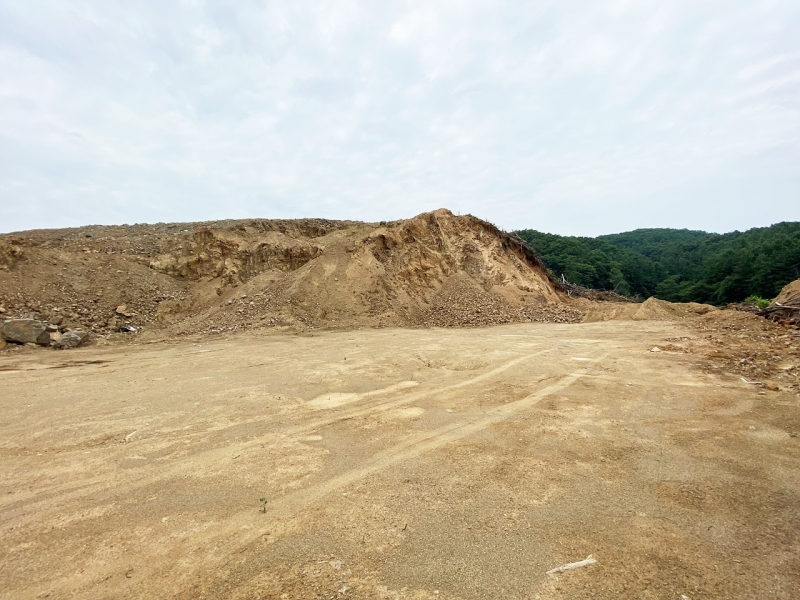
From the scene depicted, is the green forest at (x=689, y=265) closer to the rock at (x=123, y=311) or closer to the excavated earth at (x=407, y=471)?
the excavated earth at (x=407, y=471)

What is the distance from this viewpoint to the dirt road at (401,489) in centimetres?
231

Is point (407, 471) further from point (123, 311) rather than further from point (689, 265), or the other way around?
point (689, 265)

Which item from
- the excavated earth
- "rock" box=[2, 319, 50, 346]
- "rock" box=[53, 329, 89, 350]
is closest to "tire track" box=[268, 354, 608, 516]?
the excavated earth

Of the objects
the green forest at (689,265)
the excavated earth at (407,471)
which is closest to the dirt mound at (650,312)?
the excavated earth at (407,471)

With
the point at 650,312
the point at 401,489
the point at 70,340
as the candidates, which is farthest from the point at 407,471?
the point at 650,312

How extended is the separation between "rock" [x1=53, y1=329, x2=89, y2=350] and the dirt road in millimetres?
6173

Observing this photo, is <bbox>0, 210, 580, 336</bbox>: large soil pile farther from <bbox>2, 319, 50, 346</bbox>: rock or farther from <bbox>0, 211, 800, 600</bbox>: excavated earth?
<bbox>0, 211, 800, 600</bbox>: excavated earth

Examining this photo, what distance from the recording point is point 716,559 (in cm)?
243

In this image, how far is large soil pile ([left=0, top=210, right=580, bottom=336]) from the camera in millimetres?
15453

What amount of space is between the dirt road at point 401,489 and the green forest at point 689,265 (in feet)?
150

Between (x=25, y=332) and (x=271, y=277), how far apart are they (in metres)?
8.65

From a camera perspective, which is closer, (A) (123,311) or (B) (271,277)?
(A) (123,311)

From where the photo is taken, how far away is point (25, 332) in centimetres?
1195

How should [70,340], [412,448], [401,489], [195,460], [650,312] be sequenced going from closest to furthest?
1. [401,489]
2. [195,460]
3. [412,448]
4. [70,340]
5. [650,312]
